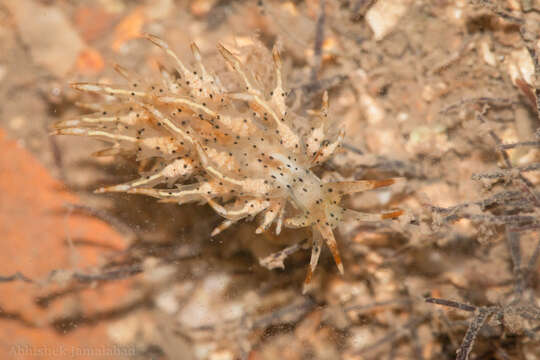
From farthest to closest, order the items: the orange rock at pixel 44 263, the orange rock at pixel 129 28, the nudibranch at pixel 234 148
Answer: the orange rock at pixel 129 28
the orange rock at pixel 44 263
the nudibranch at pixel 234 148

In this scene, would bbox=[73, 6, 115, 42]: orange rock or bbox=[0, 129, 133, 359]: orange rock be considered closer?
bbox=[0, 129, 133, 359]: orange rock

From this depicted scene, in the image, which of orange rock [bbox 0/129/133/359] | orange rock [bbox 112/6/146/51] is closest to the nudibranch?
orange rock [bbox 0/129/133/359]

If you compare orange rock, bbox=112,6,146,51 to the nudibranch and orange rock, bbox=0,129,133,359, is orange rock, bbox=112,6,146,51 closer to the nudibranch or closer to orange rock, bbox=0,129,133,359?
the nudibranch

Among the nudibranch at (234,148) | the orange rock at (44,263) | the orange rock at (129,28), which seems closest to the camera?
the nudibranch at (234,148)

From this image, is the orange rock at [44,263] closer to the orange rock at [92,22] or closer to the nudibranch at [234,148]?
the nudibranch at [234,148]

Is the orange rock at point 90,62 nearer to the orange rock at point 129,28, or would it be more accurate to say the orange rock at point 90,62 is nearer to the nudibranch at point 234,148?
the orange rock at point 129,28

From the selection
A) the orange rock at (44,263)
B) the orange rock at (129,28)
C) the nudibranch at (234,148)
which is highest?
the orange rock at (129,28)

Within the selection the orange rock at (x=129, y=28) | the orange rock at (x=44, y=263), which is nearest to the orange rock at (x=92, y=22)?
the orange rock at (x=129, y=28)

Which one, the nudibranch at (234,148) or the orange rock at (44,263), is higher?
the nudibranch at (234,148)

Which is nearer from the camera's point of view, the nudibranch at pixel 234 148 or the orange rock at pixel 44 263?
the nudibranch at pixel 234 148
